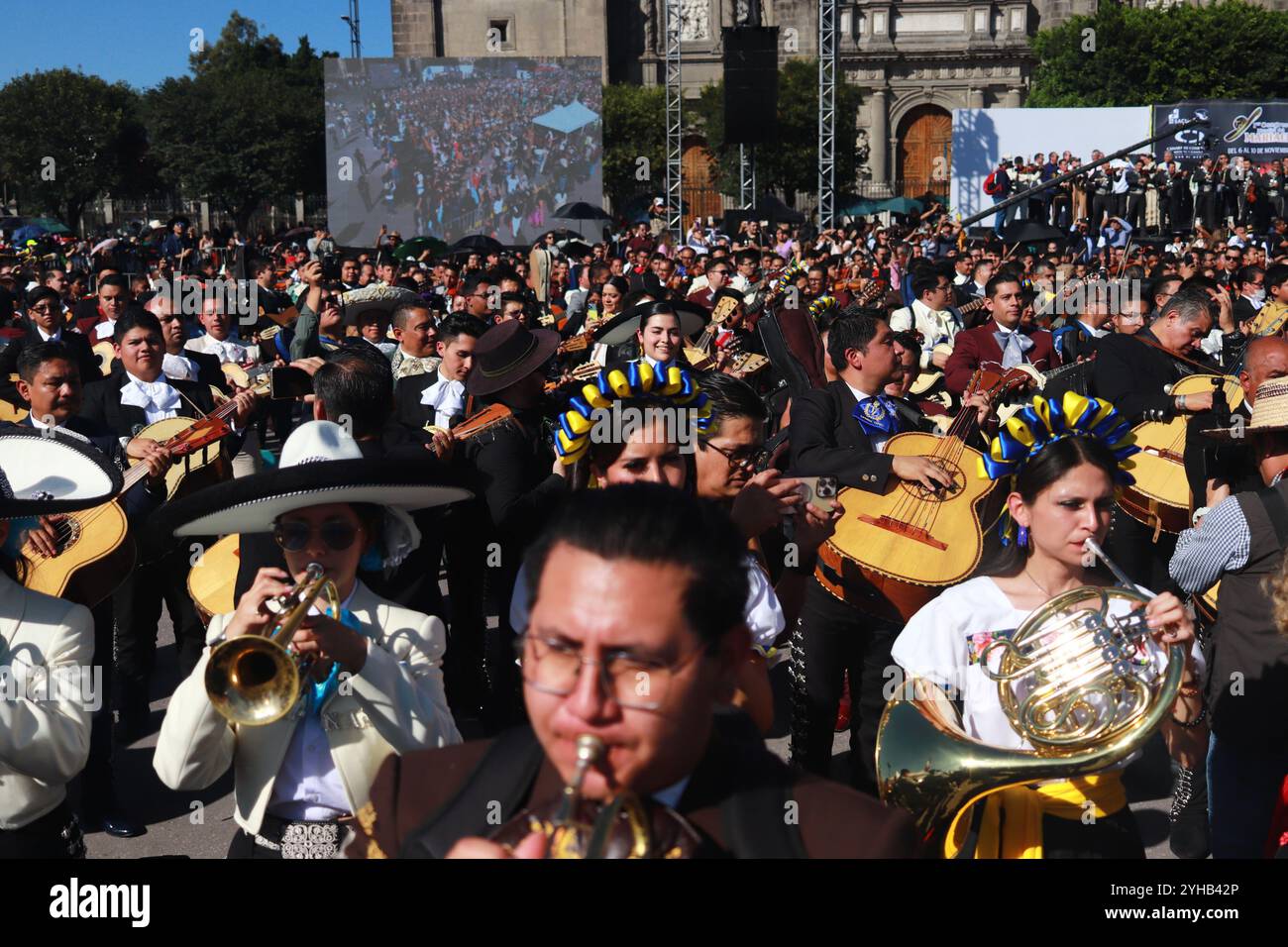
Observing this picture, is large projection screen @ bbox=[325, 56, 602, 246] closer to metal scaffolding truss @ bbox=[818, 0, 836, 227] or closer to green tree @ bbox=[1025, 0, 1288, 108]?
metal scaffolding truss @ bbox=[818, 0, 836, 227]

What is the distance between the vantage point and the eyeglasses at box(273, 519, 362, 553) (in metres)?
3.11

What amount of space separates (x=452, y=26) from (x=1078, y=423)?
Result: 181ft

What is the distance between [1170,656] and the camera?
291cm

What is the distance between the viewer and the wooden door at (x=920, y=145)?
2226 inches

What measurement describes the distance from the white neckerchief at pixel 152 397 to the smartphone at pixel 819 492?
398cm

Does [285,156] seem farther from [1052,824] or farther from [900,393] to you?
[1052,824]

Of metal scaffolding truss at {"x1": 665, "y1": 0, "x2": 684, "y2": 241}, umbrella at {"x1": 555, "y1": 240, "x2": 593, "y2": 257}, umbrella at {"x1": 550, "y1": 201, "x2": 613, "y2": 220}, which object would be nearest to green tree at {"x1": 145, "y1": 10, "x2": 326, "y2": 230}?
metal scaffolding truss at {"x1": 665, "y1": 0, "x2": 684, "y2": 241}

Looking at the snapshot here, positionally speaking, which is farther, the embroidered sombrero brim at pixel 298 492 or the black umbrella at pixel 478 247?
the black umbrella at pixel 478 247

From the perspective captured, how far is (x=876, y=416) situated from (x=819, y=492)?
1.35 m

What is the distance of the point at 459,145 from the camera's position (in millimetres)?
36969

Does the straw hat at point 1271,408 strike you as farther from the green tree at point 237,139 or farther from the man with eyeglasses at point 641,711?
the green tree at point 237,139

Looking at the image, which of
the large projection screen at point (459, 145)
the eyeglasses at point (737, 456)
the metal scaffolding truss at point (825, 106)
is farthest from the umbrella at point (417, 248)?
the eyeglasses at point (737, 456)

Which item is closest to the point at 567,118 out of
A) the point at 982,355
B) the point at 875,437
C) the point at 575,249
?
the point at 575,249

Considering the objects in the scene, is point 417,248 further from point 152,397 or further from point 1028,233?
point 152,397
